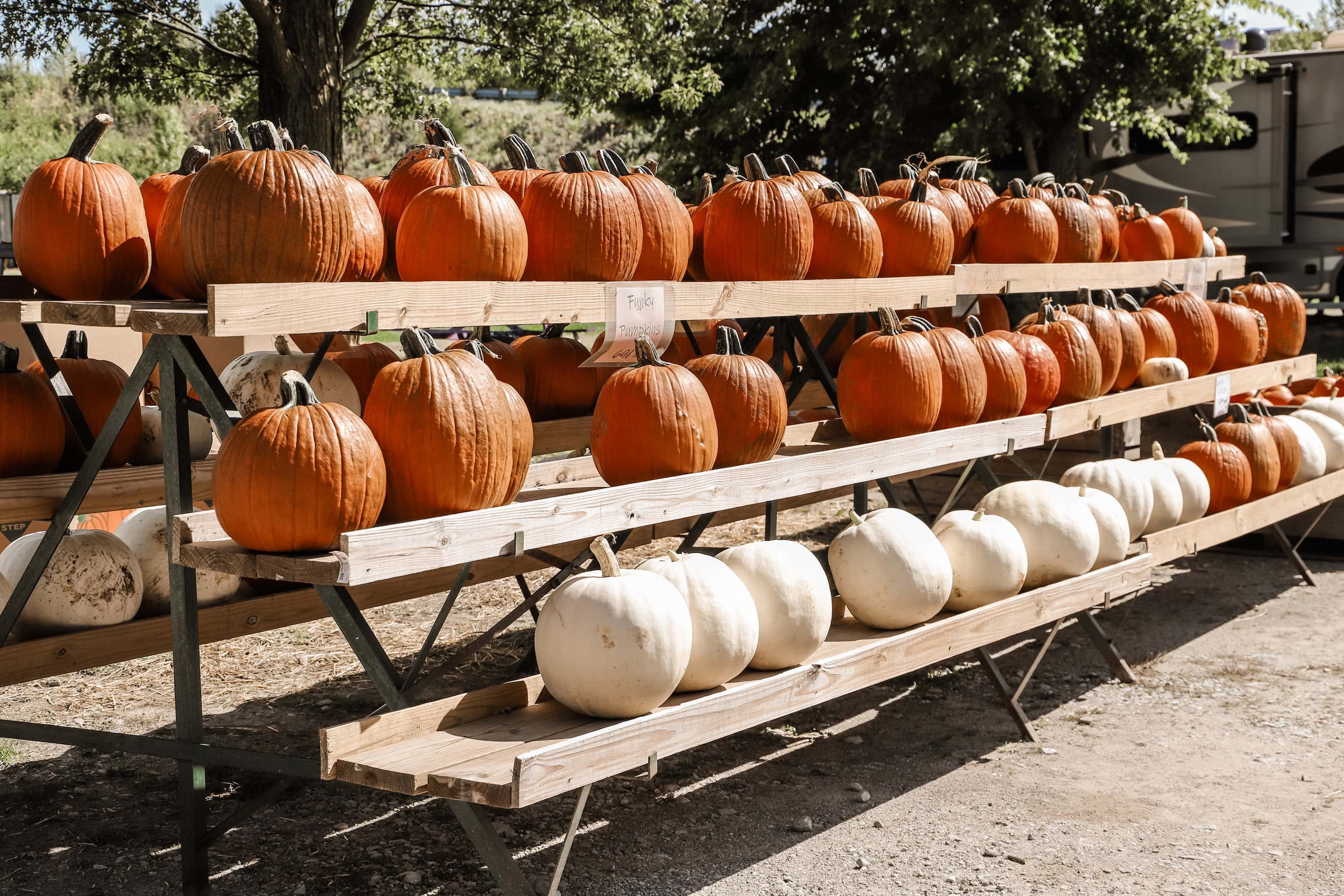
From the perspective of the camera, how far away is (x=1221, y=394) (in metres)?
6.06

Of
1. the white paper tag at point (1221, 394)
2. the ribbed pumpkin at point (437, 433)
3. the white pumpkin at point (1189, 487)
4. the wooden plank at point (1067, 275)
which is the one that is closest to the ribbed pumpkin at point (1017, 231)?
the wooden plank at point (1067, 275)

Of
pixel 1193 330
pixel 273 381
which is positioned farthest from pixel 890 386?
pixel 1193 330

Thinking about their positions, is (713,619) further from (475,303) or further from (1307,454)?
(1307,454)

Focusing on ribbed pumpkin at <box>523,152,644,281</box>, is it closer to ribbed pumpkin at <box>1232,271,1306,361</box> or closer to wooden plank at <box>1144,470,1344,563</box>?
wooden plank at <box>1144,470,1344,563</box>

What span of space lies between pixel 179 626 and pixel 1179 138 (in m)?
15.9

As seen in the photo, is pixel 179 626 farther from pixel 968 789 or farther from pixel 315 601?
pixel 968 789

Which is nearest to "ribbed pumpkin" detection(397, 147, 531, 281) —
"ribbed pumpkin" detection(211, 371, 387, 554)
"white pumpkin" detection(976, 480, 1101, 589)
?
"ribbed pumpkin" detection(211, 371, 387, 554)

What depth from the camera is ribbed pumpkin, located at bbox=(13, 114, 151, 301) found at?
315cm

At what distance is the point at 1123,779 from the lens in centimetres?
398

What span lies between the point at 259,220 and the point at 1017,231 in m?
3.41

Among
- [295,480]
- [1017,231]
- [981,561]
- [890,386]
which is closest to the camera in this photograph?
[295,480]

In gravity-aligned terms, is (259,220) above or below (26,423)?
above

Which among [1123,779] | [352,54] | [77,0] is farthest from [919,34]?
[1123,779]

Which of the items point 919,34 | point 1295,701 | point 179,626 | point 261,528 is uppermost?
point 919,34
